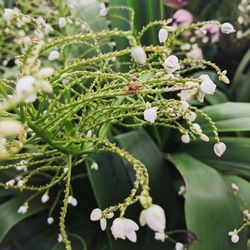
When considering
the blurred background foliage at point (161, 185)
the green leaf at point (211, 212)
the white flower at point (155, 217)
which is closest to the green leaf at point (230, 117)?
the blurred background foliage at point (161, 185)

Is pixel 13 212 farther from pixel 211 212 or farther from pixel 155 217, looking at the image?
pixel 155 217

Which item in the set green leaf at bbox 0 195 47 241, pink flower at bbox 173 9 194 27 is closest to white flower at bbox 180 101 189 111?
green leaf at bbox 0 195 47 241

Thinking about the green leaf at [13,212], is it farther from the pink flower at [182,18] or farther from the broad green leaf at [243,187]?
the pink flower at [182,18]

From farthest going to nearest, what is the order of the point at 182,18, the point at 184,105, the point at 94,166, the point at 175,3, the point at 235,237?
the point at 175,3 < the point at 182,18 < the point at 94,166 < the point at 235,237 < the point at 184,105

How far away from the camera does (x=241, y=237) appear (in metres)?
0.65

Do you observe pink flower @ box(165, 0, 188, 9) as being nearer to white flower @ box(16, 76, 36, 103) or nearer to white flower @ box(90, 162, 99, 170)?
white flower @ box(90, 162, 99, 170)

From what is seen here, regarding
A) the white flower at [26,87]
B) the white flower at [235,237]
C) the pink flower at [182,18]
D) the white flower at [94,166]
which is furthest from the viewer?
the pink flower at [182,18]

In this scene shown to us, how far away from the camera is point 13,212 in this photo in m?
0.81

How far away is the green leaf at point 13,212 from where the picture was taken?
0.78 m

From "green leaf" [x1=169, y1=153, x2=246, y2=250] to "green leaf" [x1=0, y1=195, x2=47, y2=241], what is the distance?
0.32 metres

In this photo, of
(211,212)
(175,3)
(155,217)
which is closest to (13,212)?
(211,212)

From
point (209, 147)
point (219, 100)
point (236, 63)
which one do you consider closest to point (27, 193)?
point (209, 147)

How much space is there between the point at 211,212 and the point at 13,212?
0.39 meters

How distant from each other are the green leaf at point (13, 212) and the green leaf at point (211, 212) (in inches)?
12.4
